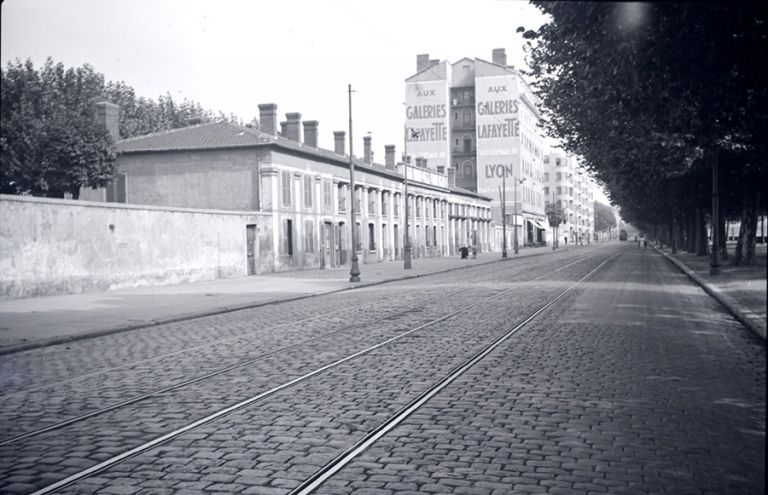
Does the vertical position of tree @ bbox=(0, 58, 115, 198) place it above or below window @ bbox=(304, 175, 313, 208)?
above

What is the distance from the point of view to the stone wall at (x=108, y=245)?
2166 centimetres

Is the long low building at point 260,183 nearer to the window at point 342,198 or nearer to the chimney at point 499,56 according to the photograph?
the window at point 342,198

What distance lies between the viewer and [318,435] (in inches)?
227

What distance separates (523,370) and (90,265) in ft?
67.1

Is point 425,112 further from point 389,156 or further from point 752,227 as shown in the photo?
point 752,227

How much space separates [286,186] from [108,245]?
15.7m

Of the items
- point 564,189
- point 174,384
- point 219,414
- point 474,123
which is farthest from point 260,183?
point 564,189

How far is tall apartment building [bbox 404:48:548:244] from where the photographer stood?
9394cm

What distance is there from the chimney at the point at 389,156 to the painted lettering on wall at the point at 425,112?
105ft

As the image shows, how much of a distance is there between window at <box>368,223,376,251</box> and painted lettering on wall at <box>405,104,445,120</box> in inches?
1828

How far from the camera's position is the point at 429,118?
317ft

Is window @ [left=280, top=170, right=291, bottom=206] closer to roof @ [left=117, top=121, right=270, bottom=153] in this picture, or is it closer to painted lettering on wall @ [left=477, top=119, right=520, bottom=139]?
roof @ [left=117, top=121, right=270, bottom=153]

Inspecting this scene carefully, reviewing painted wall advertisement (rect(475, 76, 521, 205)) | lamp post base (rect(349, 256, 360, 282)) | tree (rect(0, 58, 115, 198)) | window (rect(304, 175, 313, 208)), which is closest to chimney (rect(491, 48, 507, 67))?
painted wall advertisement (rect(475, 76, 521, 205))

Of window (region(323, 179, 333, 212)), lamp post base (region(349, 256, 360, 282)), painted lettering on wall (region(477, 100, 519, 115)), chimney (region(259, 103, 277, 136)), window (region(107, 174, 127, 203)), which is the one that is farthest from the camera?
painted lettering on wall (region(477, 100, 519, 115))
